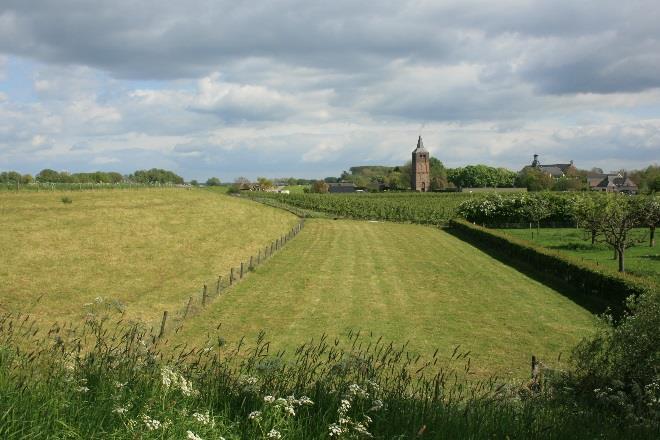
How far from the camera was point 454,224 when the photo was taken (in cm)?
7219

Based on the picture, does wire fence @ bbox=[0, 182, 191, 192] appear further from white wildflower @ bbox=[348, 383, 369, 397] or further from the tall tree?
white wildflower @ bbox=[348, 383, 369, 397]

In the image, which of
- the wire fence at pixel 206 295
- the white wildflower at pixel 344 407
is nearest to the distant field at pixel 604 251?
the wire fence at pixel 206 295

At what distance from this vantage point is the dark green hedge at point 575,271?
79.7ft

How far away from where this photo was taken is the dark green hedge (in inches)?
957

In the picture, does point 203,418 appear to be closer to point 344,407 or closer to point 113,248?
point 344,407

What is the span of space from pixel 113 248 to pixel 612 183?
167540mm

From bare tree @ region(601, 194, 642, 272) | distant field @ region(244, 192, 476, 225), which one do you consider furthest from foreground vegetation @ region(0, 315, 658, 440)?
distant field @ region(244, 192, 476, 225)

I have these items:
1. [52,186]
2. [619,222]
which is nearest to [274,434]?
[619,222]

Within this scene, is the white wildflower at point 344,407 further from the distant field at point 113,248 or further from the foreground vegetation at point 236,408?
the distant field at point 113,248

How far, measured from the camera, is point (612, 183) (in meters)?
172

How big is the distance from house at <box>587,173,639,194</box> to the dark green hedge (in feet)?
413

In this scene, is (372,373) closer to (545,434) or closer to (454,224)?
(545,434)

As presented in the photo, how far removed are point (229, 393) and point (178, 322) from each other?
1680cm

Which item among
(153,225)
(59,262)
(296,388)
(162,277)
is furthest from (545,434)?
(153,225)
